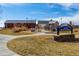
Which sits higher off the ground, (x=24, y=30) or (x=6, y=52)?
(x=24, y=30)

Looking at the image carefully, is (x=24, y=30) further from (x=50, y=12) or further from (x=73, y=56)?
(x=73, y=56)

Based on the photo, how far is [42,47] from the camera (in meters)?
2.22

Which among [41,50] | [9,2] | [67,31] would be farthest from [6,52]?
[67,31]

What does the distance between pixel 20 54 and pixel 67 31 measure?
0.49 meters

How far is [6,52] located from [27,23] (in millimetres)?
332

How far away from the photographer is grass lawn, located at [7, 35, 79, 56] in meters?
2.20

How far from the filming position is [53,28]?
7.35 feet

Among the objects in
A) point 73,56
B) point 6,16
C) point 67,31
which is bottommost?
point 73,56

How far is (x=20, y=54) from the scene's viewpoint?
87.1 inches

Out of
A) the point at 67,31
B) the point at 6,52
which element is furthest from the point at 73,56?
the point at 6,52

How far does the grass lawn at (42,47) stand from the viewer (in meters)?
2.20

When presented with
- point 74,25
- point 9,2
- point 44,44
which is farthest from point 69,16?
point 9,2

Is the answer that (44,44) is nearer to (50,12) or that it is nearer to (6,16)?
(50,12)

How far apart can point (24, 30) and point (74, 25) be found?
471 millimetres
